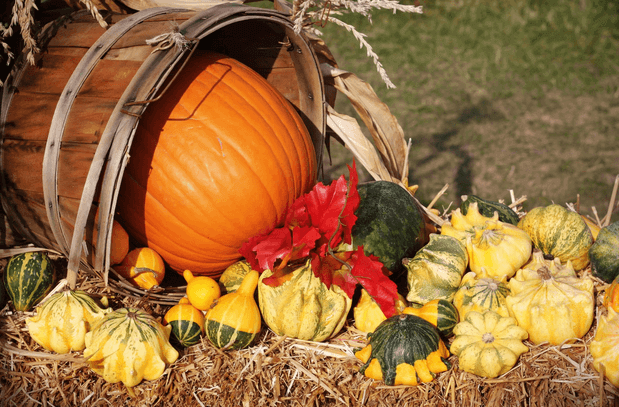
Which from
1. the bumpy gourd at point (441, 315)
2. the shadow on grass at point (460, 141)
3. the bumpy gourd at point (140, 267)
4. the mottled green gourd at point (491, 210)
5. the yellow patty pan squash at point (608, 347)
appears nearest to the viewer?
the yellow patty pan squash at point (608, 347)

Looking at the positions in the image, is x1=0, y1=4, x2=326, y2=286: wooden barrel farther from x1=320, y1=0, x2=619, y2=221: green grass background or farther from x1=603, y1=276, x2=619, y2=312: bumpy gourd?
x1=320, y1=0, x2=619, y2=221: green grass background

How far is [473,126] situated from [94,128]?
4.64m

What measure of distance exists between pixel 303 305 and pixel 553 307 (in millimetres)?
1162

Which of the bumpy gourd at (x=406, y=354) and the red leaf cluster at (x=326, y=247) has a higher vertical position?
the red leaf cluster at (x=326, y=247)

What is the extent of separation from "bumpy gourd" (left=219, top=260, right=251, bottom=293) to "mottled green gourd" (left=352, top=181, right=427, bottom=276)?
2.05 ft

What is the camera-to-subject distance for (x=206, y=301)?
255 centimetres

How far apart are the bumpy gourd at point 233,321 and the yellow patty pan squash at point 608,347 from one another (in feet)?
5.09

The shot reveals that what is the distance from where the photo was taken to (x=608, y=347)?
220 centimetres

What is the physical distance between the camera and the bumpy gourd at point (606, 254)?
2642mm

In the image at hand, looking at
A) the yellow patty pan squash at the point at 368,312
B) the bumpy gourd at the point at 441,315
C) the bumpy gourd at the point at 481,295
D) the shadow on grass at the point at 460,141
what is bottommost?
the shadow on grass at the point at 460,141

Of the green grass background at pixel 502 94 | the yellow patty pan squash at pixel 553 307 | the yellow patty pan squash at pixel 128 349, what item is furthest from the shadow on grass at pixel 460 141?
the yellow patty pan squash at pixel 128 349

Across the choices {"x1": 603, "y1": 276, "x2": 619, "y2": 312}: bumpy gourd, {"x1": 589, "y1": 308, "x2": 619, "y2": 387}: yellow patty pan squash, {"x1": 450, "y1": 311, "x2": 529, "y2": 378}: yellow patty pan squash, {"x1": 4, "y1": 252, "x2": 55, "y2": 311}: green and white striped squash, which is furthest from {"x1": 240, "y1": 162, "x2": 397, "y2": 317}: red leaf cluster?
{"x1": 4, "y1": 252, "x2": 55, "y2": 311}: green and white striped squash

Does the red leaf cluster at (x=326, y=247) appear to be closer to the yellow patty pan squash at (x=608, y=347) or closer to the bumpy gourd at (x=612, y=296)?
the yellow patty pan squash at (x=608, y=347)

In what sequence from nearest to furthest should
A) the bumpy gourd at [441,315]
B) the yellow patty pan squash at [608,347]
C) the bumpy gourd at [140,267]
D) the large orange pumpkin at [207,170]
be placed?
1. the yellow patty pan squash at [608,347]
2. the bumpy gourd at [441,315]
3. the large orange pumpkin at [207,170]
4. the bumpy gourd at [140,267]
